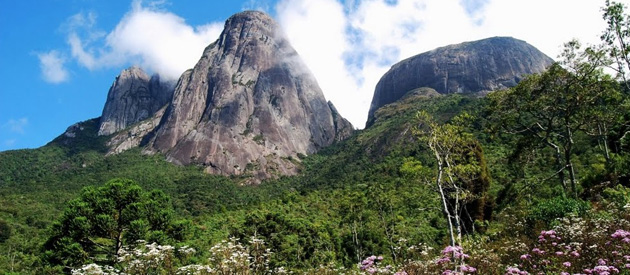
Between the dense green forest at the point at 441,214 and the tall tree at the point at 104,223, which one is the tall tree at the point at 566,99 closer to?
the dense green forest at the point at 441,214

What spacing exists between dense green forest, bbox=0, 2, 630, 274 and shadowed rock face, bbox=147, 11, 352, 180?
4599 cm

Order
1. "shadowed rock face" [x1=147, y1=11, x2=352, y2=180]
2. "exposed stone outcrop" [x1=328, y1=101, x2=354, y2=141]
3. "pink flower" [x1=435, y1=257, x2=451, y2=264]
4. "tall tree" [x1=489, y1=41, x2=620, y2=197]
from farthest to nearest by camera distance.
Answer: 1. "exposed stone outcrop" [x1=328, y1=101, x2=354, y2=141]
2. "shadowed rock face" [x1=147, y1=11, x2=352, y2=180]
3. "tall tree" [x1=489, y1=41, x2=620, y2=197]
4. "pink flower" [x1=435, y1=257, x2=451, y2=264]

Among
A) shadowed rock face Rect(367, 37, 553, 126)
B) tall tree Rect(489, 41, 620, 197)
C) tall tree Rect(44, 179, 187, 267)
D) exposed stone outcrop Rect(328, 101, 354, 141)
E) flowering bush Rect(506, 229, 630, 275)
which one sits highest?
shadowed rock face Rect(367, 37, 553, 126)

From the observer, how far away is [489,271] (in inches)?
326

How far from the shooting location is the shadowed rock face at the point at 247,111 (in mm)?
135625

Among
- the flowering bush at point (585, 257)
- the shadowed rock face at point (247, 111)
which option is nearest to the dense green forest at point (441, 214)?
the flowering bush at point (585, 257)

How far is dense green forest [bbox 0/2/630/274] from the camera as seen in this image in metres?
8.71

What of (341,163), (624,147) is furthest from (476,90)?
(624,147)

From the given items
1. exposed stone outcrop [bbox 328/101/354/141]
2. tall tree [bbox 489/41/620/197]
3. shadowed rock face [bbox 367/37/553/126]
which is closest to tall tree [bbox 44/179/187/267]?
tall tree [bbox 489/41/620/197]

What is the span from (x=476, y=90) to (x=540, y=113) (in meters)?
172

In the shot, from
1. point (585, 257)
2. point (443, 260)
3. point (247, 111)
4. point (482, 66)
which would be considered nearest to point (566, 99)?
point (585, 257)

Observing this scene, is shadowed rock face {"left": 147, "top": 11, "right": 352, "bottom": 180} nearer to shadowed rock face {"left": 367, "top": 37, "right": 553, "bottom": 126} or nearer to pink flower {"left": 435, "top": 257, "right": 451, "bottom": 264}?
shadowed rock face {"left": 367, "top": 37, "right": 553, "bottom": 126}

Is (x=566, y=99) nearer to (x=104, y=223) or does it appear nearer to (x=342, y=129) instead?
(x=104, y=223)

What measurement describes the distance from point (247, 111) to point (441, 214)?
122 m
